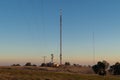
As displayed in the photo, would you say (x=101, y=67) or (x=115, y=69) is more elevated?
(x=101, y=67)

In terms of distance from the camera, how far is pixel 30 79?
52.5 metres

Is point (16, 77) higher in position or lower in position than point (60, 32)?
lower

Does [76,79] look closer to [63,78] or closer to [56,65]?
[63,78]

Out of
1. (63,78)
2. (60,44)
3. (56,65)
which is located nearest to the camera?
(63,78)

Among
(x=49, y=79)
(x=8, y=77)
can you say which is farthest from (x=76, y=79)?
(x=8, y=77)

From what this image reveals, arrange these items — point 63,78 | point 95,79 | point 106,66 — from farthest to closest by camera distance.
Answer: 1. point 106,66
2. point 95,79
3. point 63,78

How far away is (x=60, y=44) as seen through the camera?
9969cm

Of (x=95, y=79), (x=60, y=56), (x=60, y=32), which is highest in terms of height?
(x=60, y=32)

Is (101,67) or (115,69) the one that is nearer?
(101,67)

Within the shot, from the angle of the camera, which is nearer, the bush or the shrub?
the shrub

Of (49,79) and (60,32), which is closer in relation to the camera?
(49,79)

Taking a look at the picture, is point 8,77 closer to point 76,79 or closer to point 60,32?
point 76,79

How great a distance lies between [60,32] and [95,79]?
124 ft

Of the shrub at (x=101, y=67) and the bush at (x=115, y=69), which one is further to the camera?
the bush at (x=115, y=69)
